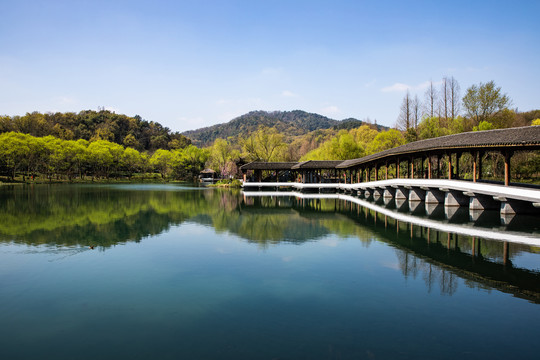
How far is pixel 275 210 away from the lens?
2131 centimetres

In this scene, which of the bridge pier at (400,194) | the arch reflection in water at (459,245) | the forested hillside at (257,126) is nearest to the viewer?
the arch reflection in water at (459,245)

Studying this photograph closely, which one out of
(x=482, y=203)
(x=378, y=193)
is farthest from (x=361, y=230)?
(x=378, y=193)

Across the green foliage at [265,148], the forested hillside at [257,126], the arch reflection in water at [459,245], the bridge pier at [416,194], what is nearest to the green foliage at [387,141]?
the green foliage at [265,148]

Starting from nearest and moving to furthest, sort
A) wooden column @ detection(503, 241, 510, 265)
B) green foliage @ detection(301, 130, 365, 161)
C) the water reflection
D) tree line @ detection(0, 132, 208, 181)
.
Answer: the water reflection
wooden column @ detection(503, 241, 510, 265)
green foliage @ detection(301, 130, 365, 161)
tree line @ detection(0, 132, 208, 181)

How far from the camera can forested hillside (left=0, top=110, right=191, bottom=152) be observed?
69.1m

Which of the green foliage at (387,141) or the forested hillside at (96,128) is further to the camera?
the forested hillside at (96,128)

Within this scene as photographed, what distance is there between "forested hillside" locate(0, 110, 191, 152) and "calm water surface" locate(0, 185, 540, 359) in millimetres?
66867

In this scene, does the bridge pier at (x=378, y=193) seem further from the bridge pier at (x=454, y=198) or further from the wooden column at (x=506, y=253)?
the wooden column at (x=506, y=253)

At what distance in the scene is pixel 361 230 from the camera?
46.8 feet

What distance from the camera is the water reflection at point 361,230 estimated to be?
8.51m

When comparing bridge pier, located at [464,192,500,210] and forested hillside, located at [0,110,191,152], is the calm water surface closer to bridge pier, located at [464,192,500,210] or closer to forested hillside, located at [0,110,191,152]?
bridge pier, located at [464,192,500,210]

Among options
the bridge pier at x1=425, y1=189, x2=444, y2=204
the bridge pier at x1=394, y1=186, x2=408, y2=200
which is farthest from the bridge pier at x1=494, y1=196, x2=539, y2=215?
the bridge pier at x1=394, y1=186, x2=408, y2=200

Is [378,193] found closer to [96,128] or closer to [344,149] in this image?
[344,149]

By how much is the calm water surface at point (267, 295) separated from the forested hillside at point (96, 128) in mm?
66867
